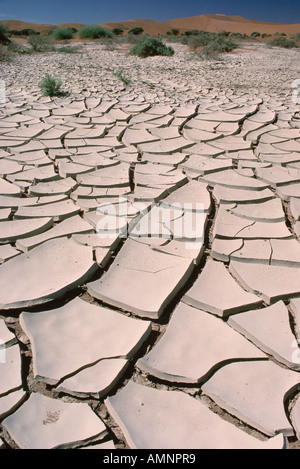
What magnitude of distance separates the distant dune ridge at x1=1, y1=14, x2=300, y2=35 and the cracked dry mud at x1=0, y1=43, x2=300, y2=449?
1388 inches

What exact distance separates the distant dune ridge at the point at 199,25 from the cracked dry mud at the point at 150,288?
35250mm

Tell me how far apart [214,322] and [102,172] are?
1.37m

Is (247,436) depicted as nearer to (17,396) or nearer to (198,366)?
(198,366)

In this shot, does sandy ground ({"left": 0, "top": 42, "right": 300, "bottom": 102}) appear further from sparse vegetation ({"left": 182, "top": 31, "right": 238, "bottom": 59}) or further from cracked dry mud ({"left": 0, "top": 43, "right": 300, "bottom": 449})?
cracked dry mud ({"left": 0, "top": 43, "right": 300, "bottom": 449})

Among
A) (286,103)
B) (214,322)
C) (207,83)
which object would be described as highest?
(207,83)

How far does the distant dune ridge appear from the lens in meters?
36.7

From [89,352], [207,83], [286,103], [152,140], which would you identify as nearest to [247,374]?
[89,352]

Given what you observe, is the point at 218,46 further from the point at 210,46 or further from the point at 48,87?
the point at 48,87

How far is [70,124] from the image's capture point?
319 centimetres

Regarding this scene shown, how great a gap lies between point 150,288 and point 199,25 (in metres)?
53.4

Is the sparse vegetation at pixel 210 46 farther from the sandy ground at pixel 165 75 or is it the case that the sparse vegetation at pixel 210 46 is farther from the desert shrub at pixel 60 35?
the desert shrub at pixel 60 35

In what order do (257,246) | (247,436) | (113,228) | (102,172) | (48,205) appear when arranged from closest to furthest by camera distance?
(247,436)
(257,246)
(113,228)
(48,205)
(102,172)

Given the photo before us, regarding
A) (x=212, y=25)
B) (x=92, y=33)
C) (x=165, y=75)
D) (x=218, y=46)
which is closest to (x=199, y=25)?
(x=212, y=25)

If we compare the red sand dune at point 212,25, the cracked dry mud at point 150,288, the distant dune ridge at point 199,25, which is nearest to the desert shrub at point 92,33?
the cracked dry mud at point 150,288
